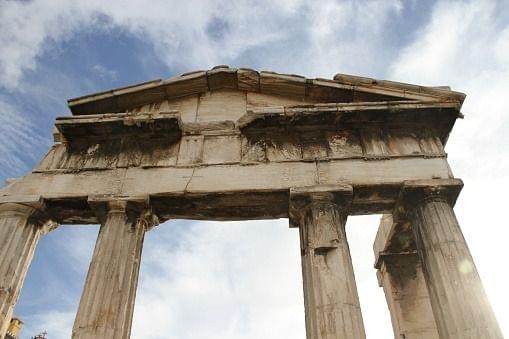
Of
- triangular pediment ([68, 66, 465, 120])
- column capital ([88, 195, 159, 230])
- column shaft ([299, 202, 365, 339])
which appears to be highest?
triangular pediment ([68, 66, 465, 120])

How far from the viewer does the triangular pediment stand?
10.0 meters

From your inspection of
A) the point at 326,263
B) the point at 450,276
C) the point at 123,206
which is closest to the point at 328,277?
the point at 326,263

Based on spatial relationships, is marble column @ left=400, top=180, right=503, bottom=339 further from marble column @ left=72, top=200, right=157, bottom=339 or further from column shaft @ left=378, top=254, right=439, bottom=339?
marble column @ left=72, top=200, right=157, bottom=339

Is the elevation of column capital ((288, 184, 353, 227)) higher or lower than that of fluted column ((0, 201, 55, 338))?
higher

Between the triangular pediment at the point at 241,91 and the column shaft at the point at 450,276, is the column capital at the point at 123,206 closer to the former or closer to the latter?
the triangular pediment at the point at 241,91

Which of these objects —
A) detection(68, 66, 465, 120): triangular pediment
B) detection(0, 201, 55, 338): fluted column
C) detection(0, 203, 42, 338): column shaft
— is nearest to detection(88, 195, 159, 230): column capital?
detection(0, 201, 55, 338): fluted column

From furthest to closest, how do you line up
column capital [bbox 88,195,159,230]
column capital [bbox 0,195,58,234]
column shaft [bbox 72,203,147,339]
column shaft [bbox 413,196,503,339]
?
column capital [bbox 0,195,58,234], column capital [bbox 88,195,159,230], column shaft [bbox 72,203,147,339], column shaft [bbox 413,196,503,339]

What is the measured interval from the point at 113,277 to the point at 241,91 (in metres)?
5.12

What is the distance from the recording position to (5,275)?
829cm

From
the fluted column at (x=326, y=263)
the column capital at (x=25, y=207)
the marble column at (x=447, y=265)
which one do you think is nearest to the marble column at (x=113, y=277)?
the column capital at (x=25, y=207)

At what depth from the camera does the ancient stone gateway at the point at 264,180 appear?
26.2 feet

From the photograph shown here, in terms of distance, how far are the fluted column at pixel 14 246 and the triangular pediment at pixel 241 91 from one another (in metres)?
2.70

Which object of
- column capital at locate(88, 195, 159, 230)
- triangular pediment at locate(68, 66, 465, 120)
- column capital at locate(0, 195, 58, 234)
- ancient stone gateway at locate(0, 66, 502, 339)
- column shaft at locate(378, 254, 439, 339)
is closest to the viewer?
ancient stone gateway at locate(0, 66, 502, 339)

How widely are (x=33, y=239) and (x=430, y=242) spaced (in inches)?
299
